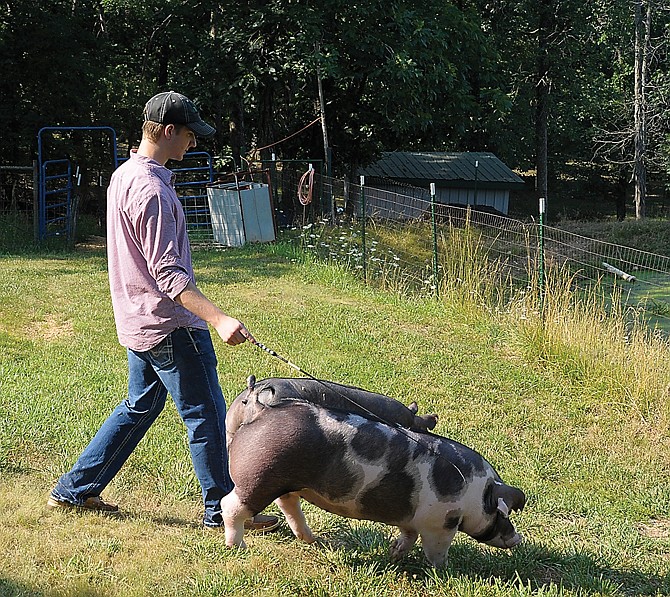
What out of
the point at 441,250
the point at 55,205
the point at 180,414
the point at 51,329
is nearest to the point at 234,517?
the point at 180,414

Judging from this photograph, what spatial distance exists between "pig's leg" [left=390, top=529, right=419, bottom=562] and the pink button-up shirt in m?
1.22

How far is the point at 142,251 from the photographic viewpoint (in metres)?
3.57

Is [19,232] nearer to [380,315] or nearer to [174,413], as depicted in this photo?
[380,315]

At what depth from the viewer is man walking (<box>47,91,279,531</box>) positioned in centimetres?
350

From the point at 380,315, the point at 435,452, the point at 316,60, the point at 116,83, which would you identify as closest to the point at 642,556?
the point at 435,452

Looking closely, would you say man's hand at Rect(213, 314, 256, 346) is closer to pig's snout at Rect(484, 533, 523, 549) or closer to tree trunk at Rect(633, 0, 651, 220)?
pig's snout at Rect(484, 533, 523, 549)

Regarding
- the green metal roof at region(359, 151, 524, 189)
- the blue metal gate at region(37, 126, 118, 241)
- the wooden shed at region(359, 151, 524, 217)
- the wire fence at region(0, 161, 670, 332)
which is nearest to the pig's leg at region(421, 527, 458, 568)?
the wire fence at region(0, 161, 670, 332)

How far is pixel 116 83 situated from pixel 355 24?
6210 mm

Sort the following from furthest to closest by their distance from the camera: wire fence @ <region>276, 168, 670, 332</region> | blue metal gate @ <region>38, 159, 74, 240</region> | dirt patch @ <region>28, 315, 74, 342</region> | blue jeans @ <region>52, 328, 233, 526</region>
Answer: blue metal gate @ <region>38, 159, 74, 240</region> < wire fence @ <region>276, 168, 670, 332</region> < dirt patch @ <region>28, 315, 74, 342</region> < blue jeans @ <region>52, 328, 233, 526</region>

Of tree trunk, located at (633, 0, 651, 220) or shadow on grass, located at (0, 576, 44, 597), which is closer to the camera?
shadow on grass, located at (0, 576, 44, 597)

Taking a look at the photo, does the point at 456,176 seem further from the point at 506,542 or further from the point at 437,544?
the point at 437,544

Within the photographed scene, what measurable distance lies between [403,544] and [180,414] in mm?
1096

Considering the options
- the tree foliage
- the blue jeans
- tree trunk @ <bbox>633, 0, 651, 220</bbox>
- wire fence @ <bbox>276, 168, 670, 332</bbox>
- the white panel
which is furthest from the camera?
tree trunk @ <bbox>633, 0, 651, 220</bbox>

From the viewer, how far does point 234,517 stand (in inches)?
139
